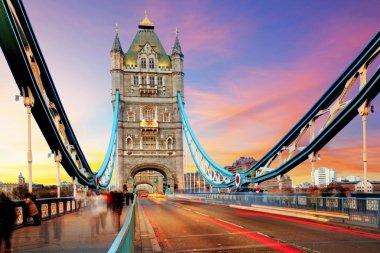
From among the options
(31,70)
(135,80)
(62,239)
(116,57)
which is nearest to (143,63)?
(135,80)

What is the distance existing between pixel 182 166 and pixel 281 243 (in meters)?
72.3

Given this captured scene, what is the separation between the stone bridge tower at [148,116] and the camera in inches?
3305

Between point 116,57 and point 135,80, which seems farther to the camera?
point 135,80

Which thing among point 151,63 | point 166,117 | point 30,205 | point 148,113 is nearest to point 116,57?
point 151,63

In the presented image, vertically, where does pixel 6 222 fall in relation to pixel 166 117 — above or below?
below

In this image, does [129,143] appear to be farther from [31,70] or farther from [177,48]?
[31,70]

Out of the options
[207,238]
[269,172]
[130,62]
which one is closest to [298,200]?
[207,238]

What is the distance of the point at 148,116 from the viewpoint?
8575 cm

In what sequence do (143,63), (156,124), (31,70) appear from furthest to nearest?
(143,63) → (156,124) → (31,70)

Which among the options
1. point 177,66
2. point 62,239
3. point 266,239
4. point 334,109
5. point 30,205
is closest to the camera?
point 62,239

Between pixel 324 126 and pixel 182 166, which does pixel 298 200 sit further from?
pixel 182 166

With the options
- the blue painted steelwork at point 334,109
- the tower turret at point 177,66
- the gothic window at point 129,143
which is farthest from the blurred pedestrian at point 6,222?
the tower turret at point 177,66

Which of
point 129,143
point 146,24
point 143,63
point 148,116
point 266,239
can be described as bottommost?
point 266,239

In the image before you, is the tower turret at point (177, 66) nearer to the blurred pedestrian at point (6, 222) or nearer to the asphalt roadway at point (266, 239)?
the asphalt roadway at point (266, 239)
